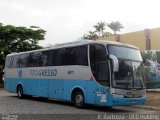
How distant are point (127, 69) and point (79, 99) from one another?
3.04 meters

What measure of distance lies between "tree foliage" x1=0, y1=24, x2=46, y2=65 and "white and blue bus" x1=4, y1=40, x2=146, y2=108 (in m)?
25.1

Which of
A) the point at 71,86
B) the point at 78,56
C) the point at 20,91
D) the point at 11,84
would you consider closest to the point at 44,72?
the point at 71,86

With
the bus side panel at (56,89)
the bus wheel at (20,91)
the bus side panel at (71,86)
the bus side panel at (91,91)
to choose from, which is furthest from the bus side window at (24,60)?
the bus side panel at (91,91)

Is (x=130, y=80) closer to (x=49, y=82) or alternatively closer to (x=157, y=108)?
(x=157, y=108)

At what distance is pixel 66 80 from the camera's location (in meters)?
19.4

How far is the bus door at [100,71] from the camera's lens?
16.4m

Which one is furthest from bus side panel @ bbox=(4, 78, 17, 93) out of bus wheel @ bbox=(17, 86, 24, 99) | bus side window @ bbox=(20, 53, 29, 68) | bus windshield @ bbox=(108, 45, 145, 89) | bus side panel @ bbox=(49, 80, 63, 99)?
bus windshield @ bbox=(108, 45, 145, 89)

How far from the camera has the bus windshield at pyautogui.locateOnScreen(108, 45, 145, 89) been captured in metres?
16.3

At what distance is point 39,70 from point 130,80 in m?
7.42

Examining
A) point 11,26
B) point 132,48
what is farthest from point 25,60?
point 11,26

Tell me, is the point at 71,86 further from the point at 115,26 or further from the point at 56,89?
the point at 115,26

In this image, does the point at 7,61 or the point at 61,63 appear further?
the point at 7,61

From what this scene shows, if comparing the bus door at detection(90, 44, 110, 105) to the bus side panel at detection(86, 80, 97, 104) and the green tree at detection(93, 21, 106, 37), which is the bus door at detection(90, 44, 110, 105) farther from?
the green tree at detection(93, 21, 106, 37)

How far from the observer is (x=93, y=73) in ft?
56.0
